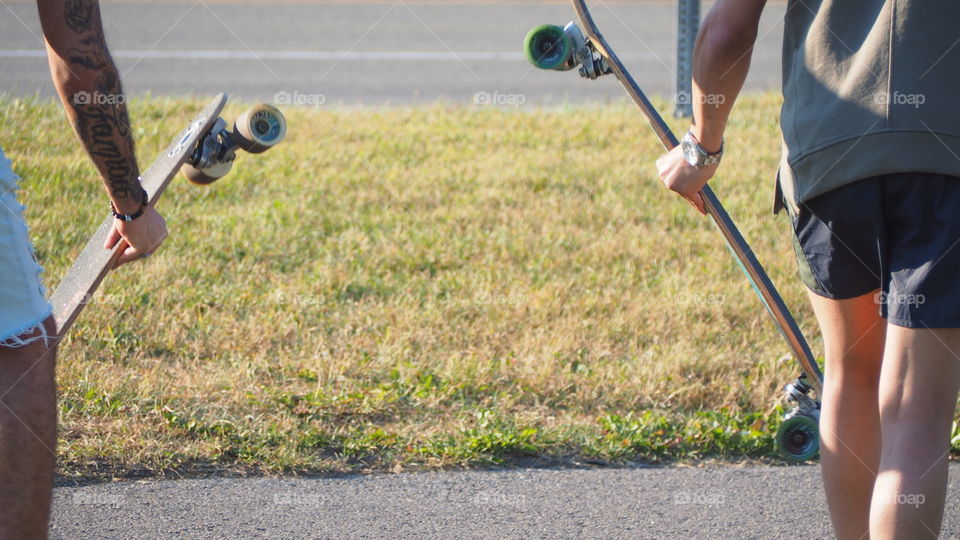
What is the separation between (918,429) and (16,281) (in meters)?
1.70

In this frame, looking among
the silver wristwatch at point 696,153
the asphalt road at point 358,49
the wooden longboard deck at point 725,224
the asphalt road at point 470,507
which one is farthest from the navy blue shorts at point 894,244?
the asphalt road at point 358,49

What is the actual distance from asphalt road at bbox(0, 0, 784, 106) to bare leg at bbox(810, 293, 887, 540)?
6025mm

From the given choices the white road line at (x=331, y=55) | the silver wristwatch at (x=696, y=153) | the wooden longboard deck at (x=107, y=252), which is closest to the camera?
the silver wristwatch at (x=696, y=153)

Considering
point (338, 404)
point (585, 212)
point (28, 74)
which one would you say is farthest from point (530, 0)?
point (338, 404)

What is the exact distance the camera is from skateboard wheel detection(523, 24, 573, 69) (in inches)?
105

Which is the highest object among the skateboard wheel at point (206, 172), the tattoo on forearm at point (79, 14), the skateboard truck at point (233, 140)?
the tattoo on forearm at point (79, 14)

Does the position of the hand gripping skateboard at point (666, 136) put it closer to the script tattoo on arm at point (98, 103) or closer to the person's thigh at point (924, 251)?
the person's thigh at point (924, 251)

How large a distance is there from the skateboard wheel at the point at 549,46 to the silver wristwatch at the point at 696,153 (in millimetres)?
578

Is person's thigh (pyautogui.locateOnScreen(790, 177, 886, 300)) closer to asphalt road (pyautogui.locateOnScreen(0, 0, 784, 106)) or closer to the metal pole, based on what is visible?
the metal pole

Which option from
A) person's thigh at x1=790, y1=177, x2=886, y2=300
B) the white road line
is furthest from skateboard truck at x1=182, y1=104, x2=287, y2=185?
the white road line

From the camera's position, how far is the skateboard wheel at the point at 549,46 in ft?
8.74

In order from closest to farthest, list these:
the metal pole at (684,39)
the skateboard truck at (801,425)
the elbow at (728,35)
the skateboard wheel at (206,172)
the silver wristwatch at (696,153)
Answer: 1. the elbow at (728,35)
2. the silver wristwatch at (696,153)
3. the skateboard wheel at (206,172)
4. the skateboard truck at (801,425)
5. the metal pole at (684,39)

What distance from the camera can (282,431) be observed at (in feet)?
10.7

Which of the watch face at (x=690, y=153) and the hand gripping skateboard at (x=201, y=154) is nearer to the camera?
the watch face at (x=690, y=153)
